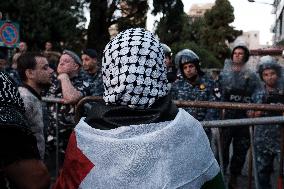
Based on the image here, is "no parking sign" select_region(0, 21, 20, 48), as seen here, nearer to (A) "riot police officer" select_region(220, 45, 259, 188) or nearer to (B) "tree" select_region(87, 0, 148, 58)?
(A) "riot police officer" select_region(220, 45, 259, 188)

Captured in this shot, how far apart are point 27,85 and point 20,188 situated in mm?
2291

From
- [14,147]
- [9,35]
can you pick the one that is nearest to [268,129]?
[14,147]

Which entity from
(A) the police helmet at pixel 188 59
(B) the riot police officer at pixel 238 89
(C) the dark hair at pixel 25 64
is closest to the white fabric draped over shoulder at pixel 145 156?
(C) the dark hair at pixel 25 64

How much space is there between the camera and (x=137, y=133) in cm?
192

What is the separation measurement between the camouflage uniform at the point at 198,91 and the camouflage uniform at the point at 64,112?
1039mm

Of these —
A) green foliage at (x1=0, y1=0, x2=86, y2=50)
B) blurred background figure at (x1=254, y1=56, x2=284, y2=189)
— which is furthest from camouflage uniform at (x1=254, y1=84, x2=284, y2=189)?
green foliage at (x1=0, y1=0, x2=86, y2=50)

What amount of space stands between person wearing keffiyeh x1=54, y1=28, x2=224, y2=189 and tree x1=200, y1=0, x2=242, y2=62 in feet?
176

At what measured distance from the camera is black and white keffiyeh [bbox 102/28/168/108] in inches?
75.7

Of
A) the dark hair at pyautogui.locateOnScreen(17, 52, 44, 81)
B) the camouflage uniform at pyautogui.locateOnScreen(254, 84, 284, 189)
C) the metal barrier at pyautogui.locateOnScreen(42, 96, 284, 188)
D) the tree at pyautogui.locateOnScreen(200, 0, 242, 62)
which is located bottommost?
the camouflage uniform at pyautogui.locateOnScreen(254, 84, 284, 189)

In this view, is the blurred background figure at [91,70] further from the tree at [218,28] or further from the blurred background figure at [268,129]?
the tree at [218,28]

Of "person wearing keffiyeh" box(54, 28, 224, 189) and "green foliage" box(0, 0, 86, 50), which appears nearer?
"person wearing keffiyeh" box(54, 28, 224, 189)

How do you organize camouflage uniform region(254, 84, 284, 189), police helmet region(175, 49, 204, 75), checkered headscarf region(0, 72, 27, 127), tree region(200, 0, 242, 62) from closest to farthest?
checkered headscarf region(0, 72, 27, 127)
camouflage uniform region(254, 84, 284, 189)
police helmet region(175, 49, 204, 75)
tree region(200, 0, 242, 62)

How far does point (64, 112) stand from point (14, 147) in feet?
11.4

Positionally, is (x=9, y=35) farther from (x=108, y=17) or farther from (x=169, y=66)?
(x=108, y=17)
